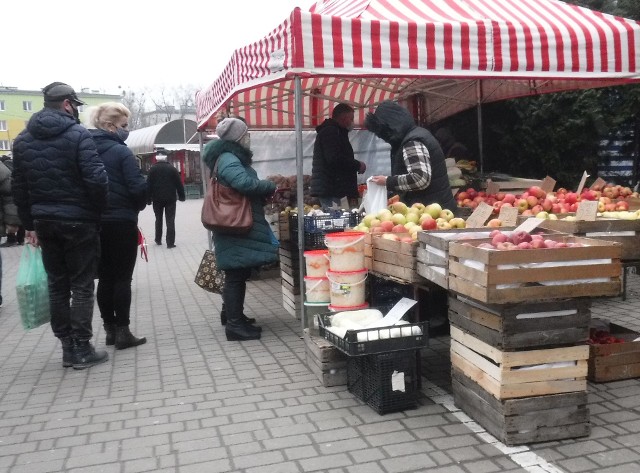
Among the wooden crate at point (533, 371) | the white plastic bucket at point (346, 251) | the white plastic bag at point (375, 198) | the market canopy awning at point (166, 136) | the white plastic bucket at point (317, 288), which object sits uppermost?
the market canopy awning at point (166, 136)

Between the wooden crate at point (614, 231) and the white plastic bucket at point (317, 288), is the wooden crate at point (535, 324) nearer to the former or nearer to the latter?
the wooden crate at point (614, 231)

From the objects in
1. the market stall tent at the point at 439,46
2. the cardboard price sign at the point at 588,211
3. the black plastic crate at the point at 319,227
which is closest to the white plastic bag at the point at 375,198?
the black plastic crate at the point at 319,227

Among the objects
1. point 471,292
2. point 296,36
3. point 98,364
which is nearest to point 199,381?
point 98,364

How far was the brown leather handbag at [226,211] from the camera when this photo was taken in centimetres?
563

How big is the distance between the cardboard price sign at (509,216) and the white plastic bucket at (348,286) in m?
1.10

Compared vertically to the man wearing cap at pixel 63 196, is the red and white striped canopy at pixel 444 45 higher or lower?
higher

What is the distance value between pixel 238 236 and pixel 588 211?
2904 millimetres

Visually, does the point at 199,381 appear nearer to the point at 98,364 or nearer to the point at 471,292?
the point at 98,364

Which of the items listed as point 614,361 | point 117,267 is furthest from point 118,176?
point 614,361

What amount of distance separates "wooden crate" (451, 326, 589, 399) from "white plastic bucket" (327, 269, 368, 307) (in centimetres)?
135

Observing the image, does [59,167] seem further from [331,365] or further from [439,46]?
[439,46]

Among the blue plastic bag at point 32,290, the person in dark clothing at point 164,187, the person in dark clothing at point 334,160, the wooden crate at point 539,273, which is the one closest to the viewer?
the wooden crate at point 539,273

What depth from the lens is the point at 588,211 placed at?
4.91 meters

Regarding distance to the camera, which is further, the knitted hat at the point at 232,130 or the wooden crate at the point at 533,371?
the knitted hat at the point at 232,130
